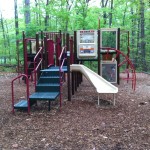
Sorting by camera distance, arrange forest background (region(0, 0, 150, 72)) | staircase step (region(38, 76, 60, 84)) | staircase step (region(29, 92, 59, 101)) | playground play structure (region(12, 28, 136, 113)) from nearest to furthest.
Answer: staircase step (region(29, 92, 59, 101))
playground play structure (region(12, 28, 136, 113))
staircase step (region(38, 76, 60, 84))
forest background (region(0, 0, 150, 72))

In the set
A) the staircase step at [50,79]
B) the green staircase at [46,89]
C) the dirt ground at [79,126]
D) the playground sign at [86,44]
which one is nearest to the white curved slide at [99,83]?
the dirt ground at [79,126]

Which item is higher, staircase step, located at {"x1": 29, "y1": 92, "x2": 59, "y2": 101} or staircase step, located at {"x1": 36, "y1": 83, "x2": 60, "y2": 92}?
staircase step, located at {"x1": 36, "y1": 83, "x2": 60, "y2": 92}

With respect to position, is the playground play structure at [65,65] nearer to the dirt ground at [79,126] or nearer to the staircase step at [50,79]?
the staircase step at [50,79]

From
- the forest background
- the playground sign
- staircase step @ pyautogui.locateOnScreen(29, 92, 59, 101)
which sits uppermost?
the forest background

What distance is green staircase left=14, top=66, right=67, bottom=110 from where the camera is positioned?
5527 mm

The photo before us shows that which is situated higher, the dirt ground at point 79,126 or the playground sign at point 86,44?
the playground sign at point 86,44

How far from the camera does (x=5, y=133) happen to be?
4.25 meters

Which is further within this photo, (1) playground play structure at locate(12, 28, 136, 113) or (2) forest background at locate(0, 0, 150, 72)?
(2) forest background at locate(0, 0, 150, 72)

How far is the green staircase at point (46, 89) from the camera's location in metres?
5.53

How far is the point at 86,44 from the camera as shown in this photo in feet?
27.8

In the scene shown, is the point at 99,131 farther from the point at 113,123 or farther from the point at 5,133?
the point at 5,133

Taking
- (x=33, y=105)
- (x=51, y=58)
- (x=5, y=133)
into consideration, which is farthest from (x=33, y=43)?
(x=5, y=133)

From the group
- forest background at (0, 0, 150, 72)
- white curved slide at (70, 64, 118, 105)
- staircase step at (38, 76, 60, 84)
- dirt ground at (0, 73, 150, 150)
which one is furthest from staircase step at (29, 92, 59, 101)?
forest background at (0, 0, 150, 72)

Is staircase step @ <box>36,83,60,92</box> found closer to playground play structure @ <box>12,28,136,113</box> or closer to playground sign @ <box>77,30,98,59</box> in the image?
playground play structure @ <box>12,28,136,113</box>
